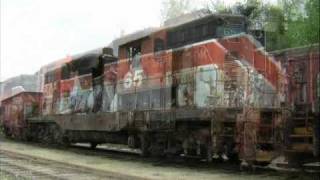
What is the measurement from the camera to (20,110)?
25.9 metres

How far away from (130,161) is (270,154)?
17.1ft

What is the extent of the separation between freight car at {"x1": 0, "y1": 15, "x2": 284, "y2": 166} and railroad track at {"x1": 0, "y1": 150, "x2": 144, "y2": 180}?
231 cm

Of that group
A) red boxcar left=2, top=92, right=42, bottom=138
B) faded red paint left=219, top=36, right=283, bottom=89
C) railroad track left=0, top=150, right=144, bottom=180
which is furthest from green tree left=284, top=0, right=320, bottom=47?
red boxcar left=2, top=92, right=42, bottom=138

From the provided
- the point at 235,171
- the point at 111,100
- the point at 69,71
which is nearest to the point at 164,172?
the point at 235,171

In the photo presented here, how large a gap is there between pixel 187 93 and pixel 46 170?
376 cm

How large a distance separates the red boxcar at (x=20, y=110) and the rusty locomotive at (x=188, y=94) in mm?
6538

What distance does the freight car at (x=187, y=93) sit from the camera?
11148mm

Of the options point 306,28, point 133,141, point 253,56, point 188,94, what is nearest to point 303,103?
point 306,28

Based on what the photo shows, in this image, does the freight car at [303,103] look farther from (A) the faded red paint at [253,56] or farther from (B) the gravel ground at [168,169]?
(A) the faded red paint at [253,56]

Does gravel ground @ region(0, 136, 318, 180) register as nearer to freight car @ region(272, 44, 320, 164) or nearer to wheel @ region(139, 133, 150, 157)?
wheel @ region(139, 133, 150, 157)

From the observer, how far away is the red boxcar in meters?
25.3

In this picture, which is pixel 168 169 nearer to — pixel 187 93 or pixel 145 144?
pixel 187 93

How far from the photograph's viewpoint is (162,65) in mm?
14023

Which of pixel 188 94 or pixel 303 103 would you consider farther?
pixel 188 94
